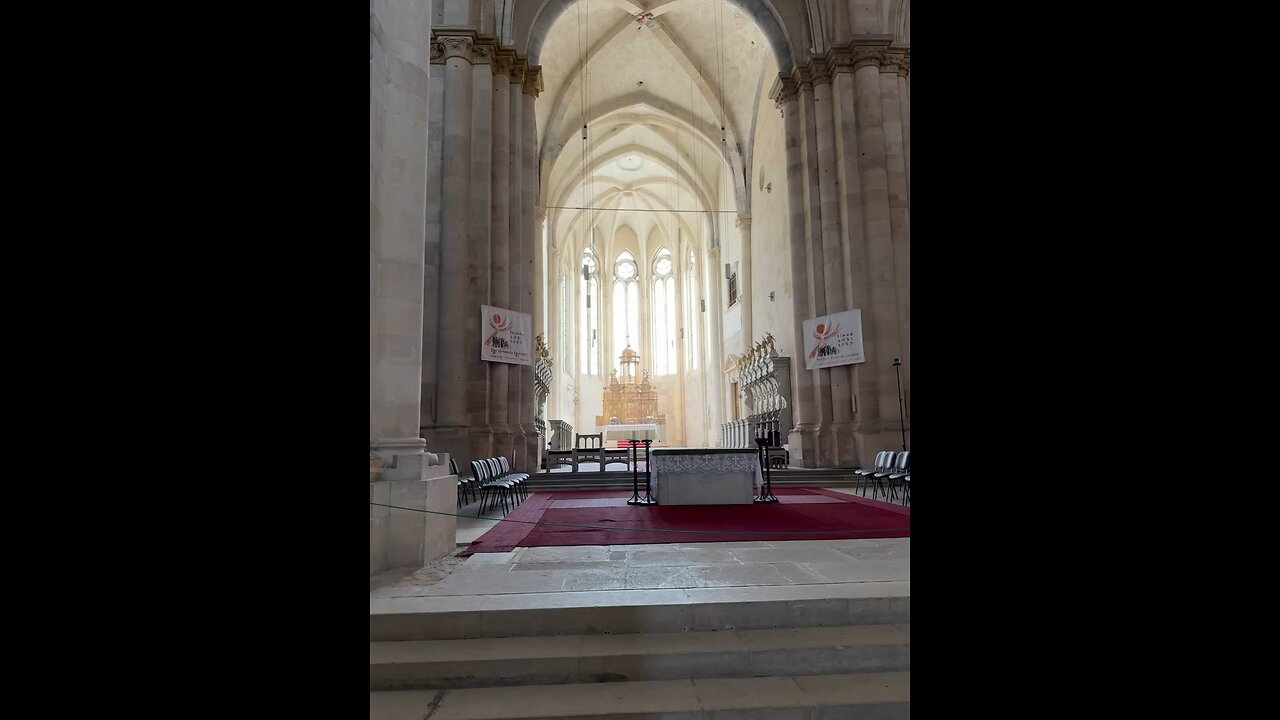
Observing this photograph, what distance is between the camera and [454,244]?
1059cm

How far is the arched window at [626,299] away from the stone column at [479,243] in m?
20.9

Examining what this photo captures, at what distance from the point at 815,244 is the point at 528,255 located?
560 centimetres

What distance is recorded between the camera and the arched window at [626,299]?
32250 mm

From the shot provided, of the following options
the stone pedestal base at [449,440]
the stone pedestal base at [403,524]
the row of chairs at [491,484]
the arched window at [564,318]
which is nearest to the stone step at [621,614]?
the stone pedestal base at [403,524]

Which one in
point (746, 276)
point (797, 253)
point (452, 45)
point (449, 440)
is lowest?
point (449, 440)

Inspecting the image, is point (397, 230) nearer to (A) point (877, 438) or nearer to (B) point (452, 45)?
(B) point (452, 45)

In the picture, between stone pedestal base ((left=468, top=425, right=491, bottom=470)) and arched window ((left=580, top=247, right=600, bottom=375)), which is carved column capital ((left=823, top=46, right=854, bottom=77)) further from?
arched window ((left=580, top=247, right=600, bottom=375))

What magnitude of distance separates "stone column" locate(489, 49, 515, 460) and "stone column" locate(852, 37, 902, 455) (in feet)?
20.1

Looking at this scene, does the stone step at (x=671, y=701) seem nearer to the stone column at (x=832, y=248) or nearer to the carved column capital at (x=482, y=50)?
the stone column at (x=832, y=248)

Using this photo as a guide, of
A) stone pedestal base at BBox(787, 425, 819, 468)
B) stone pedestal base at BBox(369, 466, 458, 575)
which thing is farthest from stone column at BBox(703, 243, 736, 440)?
stone pedestal base at BBox(369, 466, 458, 575)

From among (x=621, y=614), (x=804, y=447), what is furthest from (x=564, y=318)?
(x=621, y=614)
